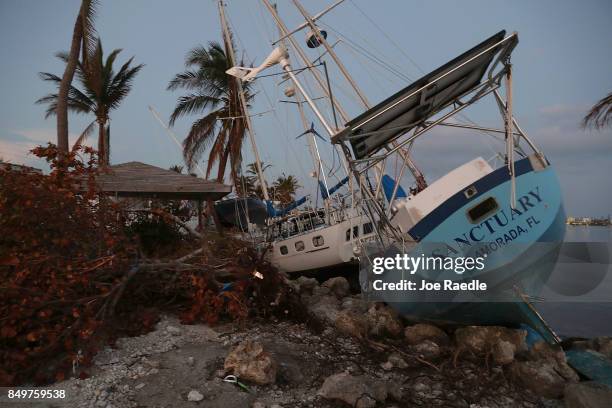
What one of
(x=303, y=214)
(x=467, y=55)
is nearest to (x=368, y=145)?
(x=467, y=55)

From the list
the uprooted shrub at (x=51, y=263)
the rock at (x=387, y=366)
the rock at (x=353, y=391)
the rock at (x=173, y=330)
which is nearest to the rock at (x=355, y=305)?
the rock at (x=387, y=366)

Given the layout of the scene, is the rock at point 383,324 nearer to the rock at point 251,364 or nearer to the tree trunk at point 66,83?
the rock at point 251,364

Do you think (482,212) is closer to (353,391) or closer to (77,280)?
(353,391)

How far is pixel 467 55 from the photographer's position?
23.9ft

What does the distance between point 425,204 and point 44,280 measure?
7.37m

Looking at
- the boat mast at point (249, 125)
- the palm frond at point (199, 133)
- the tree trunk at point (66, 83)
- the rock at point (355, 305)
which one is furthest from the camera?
the palm frond at point (199, 133)

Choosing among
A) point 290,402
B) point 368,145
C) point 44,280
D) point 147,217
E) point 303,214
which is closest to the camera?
point 290,402

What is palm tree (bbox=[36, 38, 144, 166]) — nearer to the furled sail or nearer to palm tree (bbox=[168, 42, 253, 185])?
palm tree (bbox=[168, 42, 253, 185])

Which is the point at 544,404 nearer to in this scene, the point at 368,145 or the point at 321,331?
the point at 321,331

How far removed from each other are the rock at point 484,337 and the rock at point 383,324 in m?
1.15

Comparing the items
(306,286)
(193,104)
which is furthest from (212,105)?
(306,286)

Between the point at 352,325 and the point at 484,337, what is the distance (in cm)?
237

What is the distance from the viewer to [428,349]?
7172mm

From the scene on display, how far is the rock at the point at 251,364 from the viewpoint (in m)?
5.51
